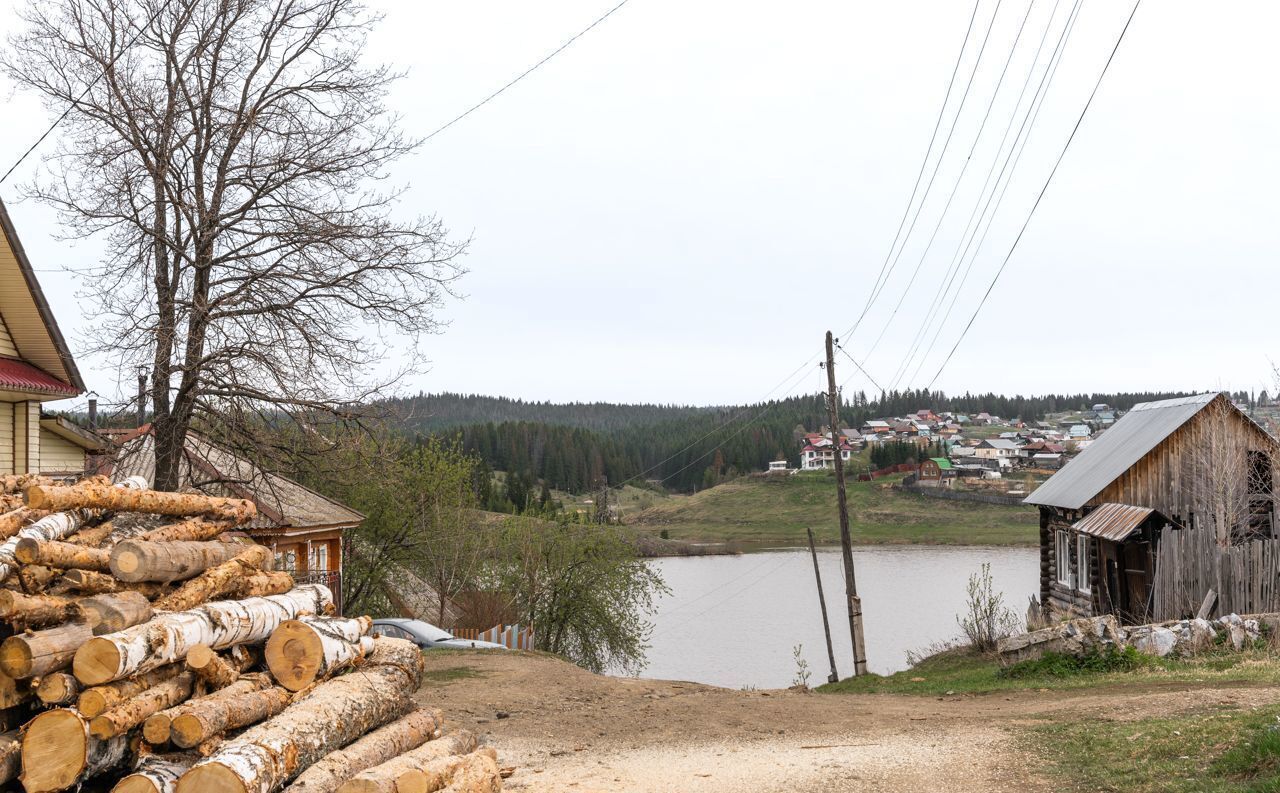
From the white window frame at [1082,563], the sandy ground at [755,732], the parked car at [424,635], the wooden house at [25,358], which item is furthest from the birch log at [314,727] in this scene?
the white window frame at [1082,563]

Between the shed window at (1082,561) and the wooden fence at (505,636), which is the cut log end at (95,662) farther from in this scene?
the shed window at (1082,561)

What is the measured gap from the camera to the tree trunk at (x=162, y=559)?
28.4 ft

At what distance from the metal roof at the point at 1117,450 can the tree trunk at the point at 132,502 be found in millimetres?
20030

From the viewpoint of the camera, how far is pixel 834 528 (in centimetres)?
9106

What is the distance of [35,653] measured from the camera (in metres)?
7.29

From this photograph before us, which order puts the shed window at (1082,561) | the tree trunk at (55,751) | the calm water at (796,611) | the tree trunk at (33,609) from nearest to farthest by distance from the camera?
the tree trunk at (55,751), the tree trunk at (33,609), the shed window at (1082,561), the calm water at (796,611)

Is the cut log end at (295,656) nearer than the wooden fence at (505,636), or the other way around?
the cut log end at (295,656)

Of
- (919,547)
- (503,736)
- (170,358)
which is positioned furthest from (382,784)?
(919,547)

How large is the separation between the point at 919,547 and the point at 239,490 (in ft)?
209

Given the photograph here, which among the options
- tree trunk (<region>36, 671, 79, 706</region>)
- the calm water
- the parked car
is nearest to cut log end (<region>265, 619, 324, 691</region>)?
tree trunk (<region>36, 671, 79, 706</region>)

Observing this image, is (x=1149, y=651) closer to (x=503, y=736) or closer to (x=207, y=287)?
(x=503, y=736)

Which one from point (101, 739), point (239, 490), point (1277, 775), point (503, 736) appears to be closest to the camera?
point (101, 739)

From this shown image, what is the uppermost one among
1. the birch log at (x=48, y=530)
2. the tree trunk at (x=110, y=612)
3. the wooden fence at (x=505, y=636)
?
the birch log at (x=48, y=530)

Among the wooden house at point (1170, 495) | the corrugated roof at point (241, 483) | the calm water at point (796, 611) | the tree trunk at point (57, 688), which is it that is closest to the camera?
the tree trunk at point (57, 688)
